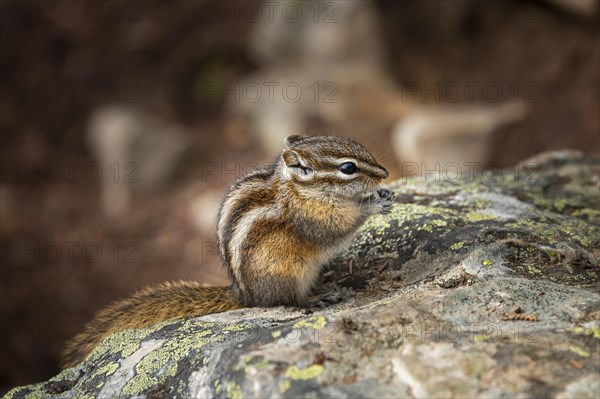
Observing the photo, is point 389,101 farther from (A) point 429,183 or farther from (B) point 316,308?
(B) point 316,308

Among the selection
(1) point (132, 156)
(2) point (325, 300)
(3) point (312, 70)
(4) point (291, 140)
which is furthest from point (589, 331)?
(1) point (132, 156)

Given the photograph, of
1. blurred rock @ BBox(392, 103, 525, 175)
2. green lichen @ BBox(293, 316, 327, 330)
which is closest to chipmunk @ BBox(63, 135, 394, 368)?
green lichen @ BBox(293, 316, 327, 330)

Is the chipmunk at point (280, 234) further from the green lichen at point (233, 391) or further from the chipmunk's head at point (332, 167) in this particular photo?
the green lichen at point (233, 391)

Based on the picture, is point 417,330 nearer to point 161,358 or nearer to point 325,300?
point 325,300

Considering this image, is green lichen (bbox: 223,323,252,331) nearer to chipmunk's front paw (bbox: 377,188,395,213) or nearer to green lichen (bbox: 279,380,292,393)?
green lichen (bbox: 279,380,292,393)

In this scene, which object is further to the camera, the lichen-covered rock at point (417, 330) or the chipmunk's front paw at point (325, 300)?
the chipmunk's front paw at point (325, 300)

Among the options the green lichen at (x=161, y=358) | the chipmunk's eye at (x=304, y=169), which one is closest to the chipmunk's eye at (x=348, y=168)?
the chipmunk's eye at (x=304, y=169)
